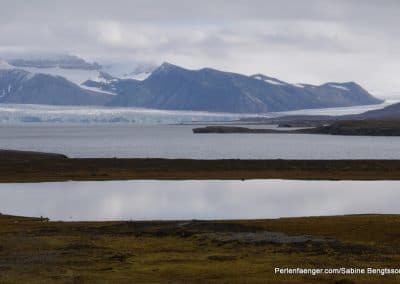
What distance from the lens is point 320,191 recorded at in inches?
2120

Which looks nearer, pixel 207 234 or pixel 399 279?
pixel 399 279

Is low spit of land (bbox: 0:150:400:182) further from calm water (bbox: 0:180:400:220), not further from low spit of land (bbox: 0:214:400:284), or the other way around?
low spit of land (bbox: 0:214:400:284)

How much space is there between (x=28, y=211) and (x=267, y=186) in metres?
21.1

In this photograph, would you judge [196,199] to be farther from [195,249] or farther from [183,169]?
[183,169]

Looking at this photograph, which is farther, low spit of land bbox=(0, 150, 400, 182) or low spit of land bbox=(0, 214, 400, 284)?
low spit of land bbox=(0, 150, 400, 182)

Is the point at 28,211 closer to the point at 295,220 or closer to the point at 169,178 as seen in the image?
the point at 295,220

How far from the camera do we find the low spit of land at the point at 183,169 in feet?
223

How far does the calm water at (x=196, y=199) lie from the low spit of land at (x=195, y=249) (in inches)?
179

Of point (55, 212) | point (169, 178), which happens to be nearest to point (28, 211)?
point (55, 212)

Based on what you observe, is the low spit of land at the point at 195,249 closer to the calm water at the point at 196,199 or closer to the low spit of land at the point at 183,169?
the calm water at the point at 196,199

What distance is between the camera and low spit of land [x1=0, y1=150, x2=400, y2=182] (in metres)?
68.0

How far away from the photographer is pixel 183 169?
74.8 metres

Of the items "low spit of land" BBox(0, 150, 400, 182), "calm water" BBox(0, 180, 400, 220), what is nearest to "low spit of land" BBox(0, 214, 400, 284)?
"calm water" BBox(0, 180, 400, 220)

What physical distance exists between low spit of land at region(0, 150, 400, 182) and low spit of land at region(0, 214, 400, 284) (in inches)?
1221
